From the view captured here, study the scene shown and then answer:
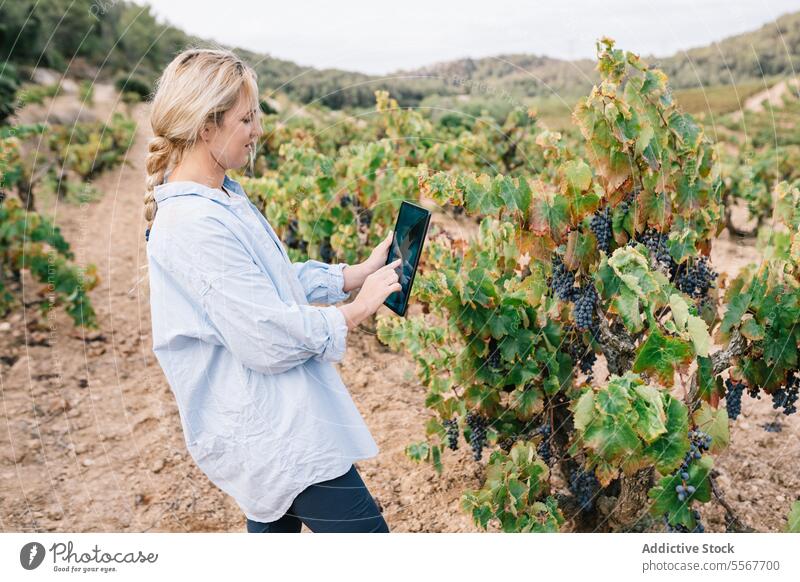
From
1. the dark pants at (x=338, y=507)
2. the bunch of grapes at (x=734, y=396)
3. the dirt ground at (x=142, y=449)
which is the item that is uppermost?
the bunch of grapes at (x=734, y=396)

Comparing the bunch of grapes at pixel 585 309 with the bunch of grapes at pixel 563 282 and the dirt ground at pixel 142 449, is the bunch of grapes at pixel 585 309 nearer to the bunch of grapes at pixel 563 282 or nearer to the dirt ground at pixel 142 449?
the bunch of grapes at pixel 563 282

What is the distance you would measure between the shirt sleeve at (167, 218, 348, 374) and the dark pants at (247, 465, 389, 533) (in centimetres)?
41

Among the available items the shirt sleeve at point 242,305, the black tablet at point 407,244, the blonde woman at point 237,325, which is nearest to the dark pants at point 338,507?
the blonde woman at point 237,325

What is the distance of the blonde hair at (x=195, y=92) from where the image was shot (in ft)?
5.85

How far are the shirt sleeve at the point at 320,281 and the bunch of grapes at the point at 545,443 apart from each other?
95 centimetres

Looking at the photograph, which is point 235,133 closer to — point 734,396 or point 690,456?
point 690,456

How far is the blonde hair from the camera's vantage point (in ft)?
5.85

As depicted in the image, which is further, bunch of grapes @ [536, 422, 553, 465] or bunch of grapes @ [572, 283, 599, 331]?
bunch of grapes @ [536, 422, 553, 465]

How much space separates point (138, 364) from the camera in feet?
16.3

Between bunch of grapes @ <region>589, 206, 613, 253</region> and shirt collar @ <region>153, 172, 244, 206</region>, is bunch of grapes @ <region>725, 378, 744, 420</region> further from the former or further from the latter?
shirt collar @ <region>153, 172, 244, 206</region>

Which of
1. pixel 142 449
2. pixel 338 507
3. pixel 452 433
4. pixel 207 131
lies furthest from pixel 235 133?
pixel 142 449

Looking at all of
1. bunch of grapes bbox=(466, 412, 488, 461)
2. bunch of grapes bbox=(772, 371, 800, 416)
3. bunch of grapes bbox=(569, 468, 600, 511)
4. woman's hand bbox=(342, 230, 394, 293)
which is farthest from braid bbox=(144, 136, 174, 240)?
bunch of grapes bbox=(772, 371, 800, 416)

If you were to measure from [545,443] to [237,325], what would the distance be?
143 cm
